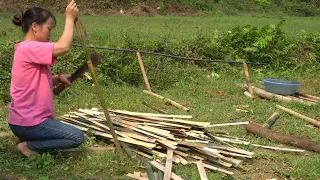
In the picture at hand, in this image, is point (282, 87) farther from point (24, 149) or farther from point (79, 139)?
point (24, 149)

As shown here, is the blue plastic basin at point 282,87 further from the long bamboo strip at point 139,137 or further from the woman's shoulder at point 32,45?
the woman's shoulder at point 32,45

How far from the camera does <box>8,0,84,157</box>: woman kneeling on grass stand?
4535mm

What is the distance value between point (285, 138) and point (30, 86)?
3.65 m

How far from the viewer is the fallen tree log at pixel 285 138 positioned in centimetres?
618

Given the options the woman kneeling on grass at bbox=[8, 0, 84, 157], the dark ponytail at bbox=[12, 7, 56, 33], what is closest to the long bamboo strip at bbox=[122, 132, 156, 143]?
the woman kneeling on grass at bbox=[8, 0, 84, 157]

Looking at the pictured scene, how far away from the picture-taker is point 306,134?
23.1ft

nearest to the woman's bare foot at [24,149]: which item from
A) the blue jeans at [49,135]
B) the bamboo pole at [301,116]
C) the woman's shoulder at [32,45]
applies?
the blue jeans at [49,135]

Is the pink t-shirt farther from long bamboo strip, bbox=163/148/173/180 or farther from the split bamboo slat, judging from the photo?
long bamboo strip, bbox=163/148/173/180

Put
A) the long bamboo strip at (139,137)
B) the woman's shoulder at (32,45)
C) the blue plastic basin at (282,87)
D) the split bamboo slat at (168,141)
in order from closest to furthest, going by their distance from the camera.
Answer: the woman's shoulder at (32,45), the split bamboo slat at (168,141), the long bamboo strip at (139,137), the blue plastic basin at (282,87)

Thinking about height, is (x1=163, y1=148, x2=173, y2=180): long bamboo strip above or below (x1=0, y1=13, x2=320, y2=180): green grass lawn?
above

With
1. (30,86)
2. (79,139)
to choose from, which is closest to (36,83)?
(30,86)

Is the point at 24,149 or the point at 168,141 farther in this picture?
the point at 168,141

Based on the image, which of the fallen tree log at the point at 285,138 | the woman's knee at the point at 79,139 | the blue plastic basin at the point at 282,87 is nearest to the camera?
the woman's knee at the point at 79,139

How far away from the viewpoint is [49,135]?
4887mm
